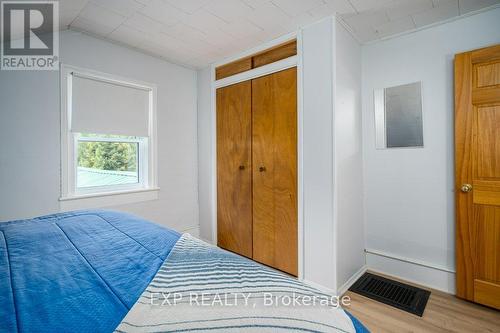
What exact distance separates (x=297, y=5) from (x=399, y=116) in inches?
57.2

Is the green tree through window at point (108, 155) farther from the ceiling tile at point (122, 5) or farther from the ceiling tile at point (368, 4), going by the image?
the ceiling tile at point (368, 4)

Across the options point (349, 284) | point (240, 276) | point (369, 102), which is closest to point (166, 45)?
point (369, 102)

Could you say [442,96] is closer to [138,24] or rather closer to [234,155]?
[234,155]

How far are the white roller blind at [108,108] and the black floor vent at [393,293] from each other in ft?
9.29

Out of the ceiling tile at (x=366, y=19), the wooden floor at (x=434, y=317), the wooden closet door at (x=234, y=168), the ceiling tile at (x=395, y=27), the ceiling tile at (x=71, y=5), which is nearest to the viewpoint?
the wooden floor at (x=434, y=317)

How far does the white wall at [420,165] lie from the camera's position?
2170mm

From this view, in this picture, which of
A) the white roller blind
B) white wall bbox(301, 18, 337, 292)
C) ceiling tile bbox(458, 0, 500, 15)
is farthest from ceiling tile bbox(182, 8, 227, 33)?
ceiling tile bbox(458, 0, 500, 15)

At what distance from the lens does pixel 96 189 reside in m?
2.58

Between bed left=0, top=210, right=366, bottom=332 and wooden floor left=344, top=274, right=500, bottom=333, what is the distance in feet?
4.76

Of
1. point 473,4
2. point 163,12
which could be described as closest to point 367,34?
point 473,4

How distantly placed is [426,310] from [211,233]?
92.8 inches

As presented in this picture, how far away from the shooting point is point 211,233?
3268mm

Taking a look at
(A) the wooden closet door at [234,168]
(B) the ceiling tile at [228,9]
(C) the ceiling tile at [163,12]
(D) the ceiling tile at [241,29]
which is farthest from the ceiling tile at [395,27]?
(C) the ceiling tile at [163,12]

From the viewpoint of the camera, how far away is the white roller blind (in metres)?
2.37
